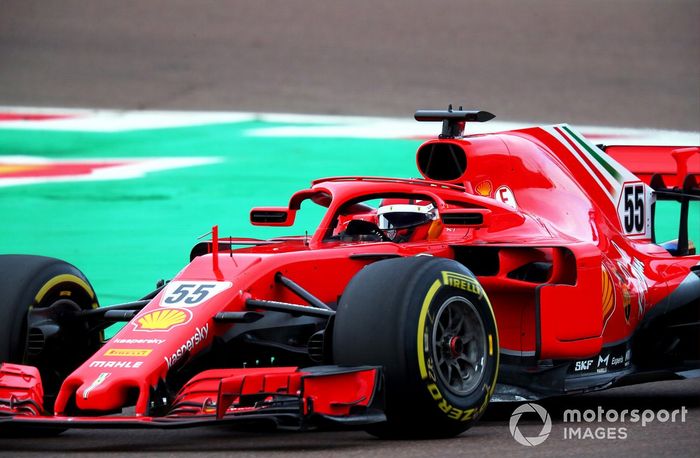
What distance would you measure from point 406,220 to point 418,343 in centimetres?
214

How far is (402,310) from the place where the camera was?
707 cm

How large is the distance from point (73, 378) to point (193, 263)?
120 cm

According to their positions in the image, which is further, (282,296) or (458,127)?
(458,127)

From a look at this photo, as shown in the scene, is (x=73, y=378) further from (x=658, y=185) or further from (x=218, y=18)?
(x=218, y=18)

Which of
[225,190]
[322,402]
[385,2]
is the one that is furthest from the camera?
[385,2]

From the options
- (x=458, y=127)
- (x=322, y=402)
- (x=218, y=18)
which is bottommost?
(x=322, y=402)

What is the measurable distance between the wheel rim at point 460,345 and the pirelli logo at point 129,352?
1.58m

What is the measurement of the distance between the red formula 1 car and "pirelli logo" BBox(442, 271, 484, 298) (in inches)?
0.7

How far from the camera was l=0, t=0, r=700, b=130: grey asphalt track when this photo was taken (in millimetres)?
20125

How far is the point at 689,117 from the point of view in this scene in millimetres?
19594

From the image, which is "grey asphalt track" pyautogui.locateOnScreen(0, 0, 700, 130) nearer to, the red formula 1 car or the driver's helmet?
the red formula 1 car

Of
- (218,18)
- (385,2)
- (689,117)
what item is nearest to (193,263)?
(689,117)

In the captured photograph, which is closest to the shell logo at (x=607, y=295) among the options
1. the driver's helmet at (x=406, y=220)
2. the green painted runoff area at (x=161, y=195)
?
the driver's helmet at (x=406, y=220)

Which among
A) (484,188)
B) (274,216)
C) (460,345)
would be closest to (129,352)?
(460,345)
